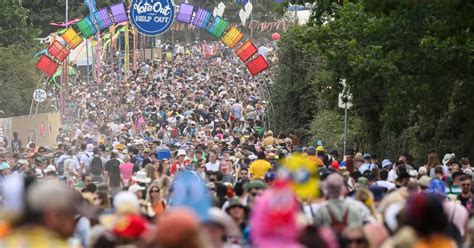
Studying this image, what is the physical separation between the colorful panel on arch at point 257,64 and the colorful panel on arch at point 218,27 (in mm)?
1448

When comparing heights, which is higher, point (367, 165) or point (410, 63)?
point (410, 63)

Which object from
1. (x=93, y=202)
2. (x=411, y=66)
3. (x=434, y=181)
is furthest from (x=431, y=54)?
(x=93, y=202)

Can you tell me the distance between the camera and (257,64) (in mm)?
45031

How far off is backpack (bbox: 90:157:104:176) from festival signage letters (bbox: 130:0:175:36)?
1866cm

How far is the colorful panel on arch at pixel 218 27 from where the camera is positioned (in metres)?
44.5

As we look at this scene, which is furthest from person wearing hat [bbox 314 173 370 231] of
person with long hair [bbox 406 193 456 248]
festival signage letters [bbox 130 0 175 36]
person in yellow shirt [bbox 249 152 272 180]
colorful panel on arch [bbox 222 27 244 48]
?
festival signage letters [bbox 130 0 175 36]

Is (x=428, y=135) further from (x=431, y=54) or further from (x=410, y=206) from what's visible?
(x=410, y=206)

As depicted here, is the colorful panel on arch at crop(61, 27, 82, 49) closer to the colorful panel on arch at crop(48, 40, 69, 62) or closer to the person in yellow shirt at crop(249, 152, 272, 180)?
the colorful panel on arch at crop(48, 40, 69, 62)

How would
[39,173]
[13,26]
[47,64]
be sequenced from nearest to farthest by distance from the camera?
[39,173], [47,64], [13,26]

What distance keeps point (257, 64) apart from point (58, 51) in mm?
6328

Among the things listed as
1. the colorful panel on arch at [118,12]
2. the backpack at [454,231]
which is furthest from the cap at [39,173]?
the colorful panel on arch at [118,12]

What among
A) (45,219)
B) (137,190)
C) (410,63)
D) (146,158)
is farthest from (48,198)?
(146,158)

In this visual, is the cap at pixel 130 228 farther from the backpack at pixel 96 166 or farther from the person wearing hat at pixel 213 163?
the backpack at pixel 96 166

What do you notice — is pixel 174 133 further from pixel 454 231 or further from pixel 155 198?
pixel 454 231
